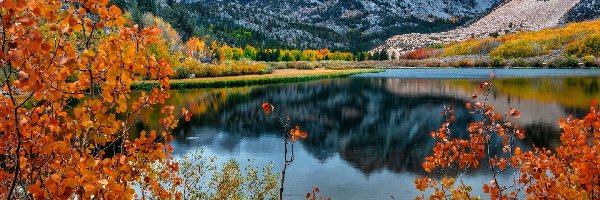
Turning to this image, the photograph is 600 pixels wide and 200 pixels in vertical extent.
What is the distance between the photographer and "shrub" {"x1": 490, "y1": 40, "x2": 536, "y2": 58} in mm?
184000

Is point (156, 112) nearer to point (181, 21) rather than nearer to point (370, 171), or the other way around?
point (370, 171)

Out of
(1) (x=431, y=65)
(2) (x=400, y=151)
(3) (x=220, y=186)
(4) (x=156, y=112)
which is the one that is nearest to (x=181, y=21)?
(1) (x=431, y=65)

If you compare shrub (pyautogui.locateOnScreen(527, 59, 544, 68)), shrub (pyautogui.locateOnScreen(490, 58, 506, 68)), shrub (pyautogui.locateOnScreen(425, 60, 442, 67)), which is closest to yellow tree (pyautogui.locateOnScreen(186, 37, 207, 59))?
shrub (pyautogui.locateOnScreen(425, 60, 442, 67))

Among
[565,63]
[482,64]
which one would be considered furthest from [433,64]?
[565,63]

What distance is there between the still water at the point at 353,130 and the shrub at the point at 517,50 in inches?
5021

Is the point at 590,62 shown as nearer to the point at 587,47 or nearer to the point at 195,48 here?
the point at 587,47

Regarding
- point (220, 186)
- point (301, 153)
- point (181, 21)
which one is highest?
point (181, 21)

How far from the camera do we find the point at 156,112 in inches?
1953

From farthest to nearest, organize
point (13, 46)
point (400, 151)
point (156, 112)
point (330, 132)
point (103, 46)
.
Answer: point (156, 112) < point (330, 132) < point (400, 151) < point (103, 46) < point (13, 46)

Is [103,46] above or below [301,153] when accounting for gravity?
above

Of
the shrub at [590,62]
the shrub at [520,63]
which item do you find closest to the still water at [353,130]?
the shrub at [590,62]

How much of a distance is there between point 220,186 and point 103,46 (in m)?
10.2

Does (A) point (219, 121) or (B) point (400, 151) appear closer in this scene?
(B) point (400, 151)

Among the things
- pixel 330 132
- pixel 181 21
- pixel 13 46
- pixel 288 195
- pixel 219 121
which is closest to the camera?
pixel 13 46
